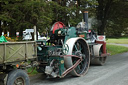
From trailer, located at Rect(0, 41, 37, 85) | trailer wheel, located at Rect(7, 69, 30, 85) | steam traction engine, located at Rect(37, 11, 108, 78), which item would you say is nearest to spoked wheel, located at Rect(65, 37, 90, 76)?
steam traction engine, located at Rect(37, 11, 108, 78)

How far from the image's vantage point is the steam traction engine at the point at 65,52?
6305 mm

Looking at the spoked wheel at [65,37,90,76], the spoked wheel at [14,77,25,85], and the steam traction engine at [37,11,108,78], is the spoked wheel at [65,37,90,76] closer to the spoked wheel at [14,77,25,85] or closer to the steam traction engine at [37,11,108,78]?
the steam traction engine at [37,11,108,78]

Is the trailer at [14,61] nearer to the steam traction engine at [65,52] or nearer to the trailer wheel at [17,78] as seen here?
the trailer wheel at [17,78]

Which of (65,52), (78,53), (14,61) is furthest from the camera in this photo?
(78,53)

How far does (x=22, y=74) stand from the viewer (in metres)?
4.88

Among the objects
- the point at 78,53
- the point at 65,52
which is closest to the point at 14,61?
the point at 65,52

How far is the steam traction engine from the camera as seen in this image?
6.30 m

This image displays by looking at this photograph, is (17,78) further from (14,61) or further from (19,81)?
(14,61)

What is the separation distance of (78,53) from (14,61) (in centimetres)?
322

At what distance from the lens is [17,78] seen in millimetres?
4770

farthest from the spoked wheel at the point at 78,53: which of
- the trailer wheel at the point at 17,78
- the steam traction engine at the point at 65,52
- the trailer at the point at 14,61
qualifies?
the trailer wheel at the point at 17,78

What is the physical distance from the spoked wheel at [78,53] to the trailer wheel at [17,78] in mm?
2066

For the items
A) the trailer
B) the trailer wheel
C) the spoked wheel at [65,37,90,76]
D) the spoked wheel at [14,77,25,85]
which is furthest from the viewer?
the spoked wheel at [65,37,90,76]

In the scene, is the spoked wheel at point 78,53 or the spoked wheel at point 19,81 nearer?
the spoked wheel at point 19,81
